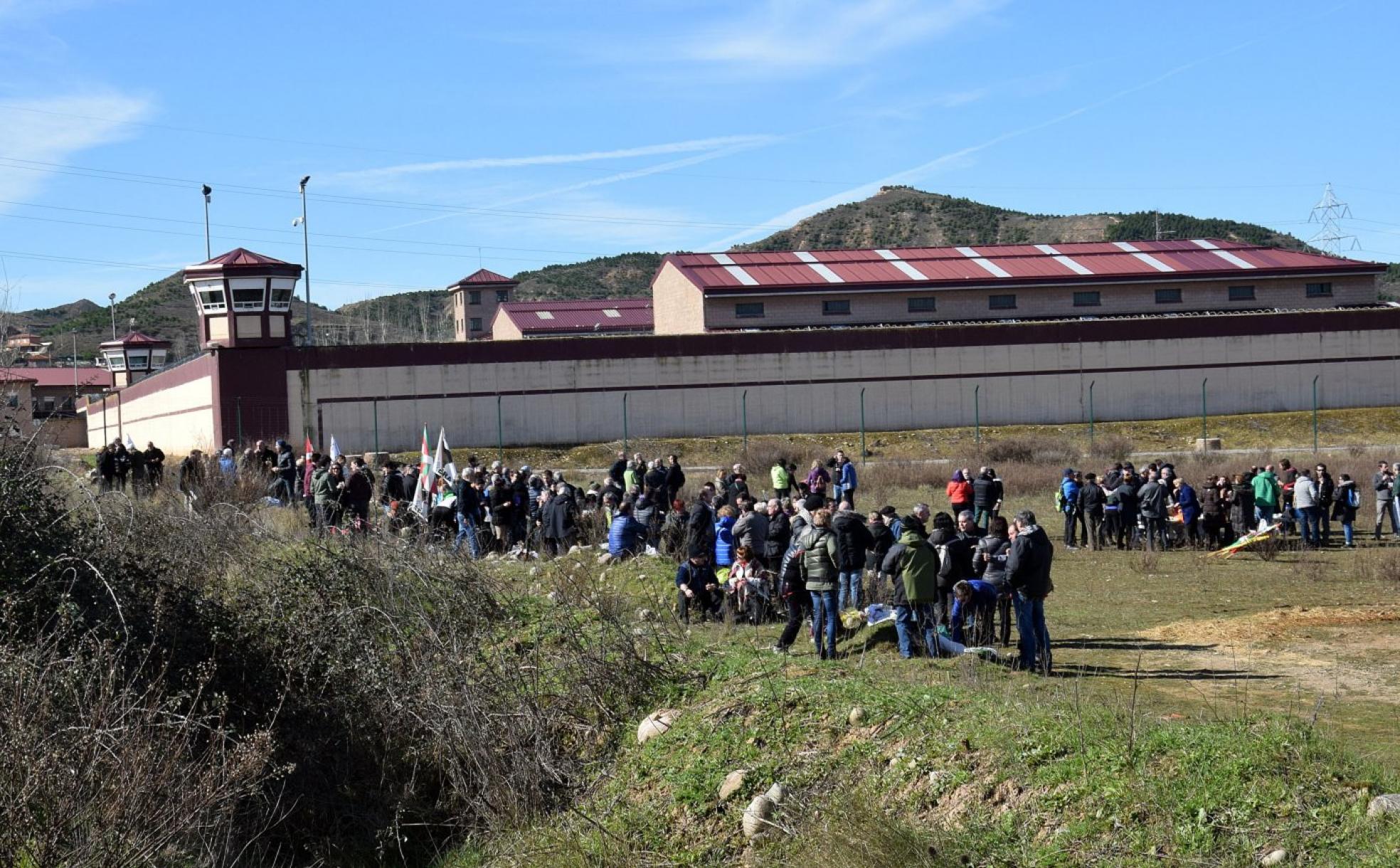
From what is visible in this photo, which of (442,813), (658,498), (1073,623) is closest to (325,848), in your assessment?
(442,813)

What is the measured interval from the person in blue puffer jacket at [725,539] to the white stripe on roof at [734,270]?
3631 cm

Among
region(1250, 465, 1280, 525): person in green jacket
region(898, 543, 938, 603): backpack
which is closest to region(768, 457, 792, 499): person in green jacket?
region(1250, 465, 1280, 525): person in green jacket

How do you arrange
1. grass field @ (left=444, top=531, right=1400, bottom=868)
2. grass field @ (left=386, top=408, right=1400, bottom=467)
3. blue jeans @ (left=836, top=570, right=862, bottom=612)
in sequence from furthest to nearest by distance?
grass field @ (left=386, top=408, right=1400, bottom=467), blue jeans @ (left=836, top=570, right=862, bottom=612), grass field @ (left=444, top=531, right=1400, bottom=868)

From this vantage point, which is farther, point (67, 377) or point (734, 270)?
point (67, 377)

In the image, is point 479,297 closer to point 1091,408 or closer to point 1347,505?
point 1091,408

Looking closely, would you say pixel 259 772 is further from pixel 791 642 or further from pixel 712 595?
pixel 712 595

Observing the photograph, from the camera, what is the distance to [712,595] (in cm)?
1672

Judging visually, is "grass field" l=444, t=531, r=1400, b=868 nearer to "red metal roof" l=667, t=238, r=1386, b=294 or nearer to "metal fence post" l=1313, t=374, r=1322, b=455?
"metal fence post" l=1313, t=374, r=1322, b=455

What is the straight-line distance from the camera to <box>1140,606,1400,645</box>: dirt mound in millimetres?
15656

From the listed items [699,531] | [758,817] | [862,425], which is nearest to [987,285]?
[862,425]

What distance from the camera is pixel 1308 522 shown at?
2372 cm

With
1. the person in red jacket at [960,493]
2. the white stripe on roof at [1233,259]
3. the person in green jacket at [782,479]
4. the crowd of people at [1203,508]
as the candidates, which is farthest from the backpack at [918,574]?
the white stripe on roof at [1233,259]

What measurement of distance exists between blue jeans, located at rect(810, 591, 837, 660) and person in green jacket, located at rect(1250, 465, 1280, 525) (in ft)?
42.4

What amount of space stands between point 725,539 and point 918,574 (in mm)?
4864
